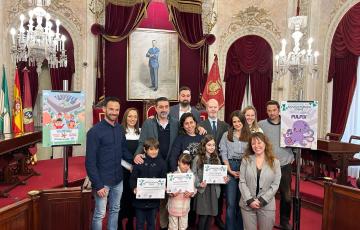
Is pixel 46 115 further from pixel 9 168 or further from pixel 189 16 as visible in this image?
pixel 189 16

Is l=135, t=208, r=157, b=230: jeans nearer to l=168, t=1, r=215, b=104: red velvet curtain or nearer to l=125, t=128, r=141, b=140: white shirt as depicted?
l=125, t=128, r=141, b=140: white shirt

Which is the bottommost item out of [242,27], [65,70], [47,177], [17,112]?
[47,177]

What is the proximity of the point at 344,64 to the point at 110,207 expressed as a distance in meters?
5.48

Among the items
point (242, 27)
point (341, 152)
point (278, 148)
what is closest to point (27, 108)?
point (278, 148)

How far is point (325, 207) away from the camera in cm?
361

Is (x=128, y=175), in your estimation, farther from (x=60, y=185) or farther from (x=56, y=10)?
(x=56, y=10)

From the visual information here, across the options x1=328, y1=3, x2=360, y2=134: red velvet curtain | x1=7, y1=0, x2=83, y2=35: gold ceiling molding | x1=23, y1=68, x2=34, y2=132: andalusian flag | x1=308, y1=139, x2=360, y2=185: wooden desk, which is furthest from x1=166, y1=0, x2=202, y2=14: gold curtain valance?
x1=308, y1=139, x2=360, y2=185: wooden desk

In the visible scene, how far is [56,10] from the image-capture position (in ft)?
23.8

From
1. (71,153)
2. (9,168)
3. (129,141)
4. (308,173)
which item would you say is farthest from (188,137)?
(71,153)

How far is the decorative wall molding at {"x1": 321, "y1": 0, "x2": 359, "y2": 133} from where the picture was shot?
6.94 meters

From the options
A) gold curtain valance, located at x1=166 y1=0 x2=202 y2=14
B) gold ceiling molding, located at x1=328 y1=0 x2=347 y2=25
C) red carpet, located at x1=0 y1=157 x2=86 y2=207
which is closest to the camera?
red carpet, located at x1=0 y1=157 x2=86 y2=207

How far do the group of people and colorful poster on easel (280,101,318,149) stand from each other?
176mm

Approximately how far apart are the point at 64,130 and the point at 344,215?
113 inches

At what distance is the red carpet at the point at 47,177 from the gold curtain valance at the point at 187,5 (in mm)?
3875
